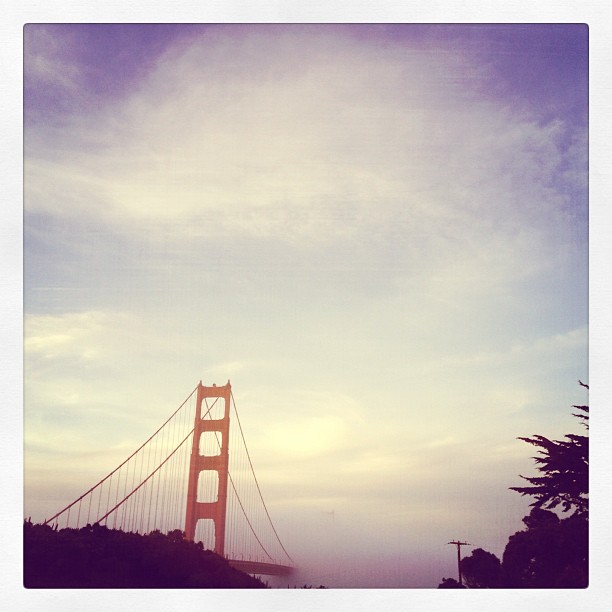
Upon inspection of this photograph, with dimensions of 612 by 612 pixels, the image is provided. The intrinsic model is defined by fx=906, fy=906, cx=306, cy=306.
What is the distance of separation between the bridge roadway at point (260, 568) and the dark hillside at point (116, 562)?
0.07m

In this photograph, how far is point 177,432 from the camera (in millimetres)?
5586

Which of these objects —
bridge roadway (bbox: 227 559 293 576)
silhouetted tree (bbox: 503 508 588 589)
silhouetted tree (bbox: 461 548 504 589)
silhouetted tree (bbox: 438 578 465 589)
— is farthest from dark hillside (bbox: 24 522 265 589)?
silhouetted tree (bbox: 503 508 588 589)

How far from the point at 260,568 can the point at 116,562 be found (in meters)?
0.80

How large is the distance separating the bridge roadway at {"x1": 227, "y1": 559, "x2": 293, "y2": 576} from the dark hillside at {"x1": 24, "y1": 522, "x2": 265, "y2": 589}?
2.9 inches

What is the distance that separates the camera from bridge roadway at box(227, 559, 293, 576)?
5039mm

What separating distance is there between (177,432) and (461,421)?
1.74 m

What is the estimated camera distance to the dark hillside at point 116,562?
4.64 metres

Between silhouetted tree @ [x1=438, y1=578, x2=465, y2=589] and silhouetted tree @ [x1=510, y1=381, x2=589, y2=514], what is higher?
silhouetted tree @ [x1=510, y1=381, x2=589, y2=514]

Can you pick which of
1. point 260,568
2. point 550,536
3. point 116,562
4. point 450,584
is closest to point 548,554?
point 550,536

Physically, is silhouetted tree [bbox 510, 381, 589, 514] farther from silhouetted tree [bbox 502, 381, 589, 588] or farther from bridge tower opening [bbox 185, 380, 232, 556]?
bridge tower opening [bbox 185, 380, 232, 556]
